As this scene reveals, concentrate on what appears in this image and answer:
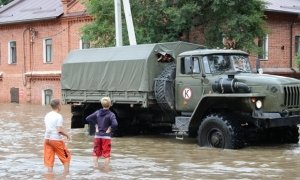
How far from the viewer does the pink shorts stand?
12.7 m

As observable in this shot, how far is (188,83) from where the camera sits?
16828mm

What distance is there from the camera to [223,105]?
52.1 feet

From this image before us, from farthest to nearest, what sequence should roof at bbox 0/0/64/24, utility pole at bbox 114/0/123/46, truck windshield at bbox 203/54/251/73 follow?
1. roof at bbox 0/0/64/24
2. utility pole at bbox 114/0/123/46
3. truck windshield at bbox 203/54/251/73

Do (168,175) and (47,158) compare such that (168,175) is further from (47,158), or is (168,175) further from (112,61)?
(112,61)

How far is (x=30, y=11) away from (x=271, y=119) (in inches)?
1228

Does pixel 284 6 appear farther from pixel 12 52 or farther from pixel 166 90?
pixel 166 90

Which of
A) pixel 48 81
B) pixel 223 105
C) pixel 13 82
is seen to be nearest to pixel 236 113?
pixel 223 105

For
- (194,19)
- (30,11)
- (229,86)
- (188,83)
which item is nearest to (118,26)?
(194,19)

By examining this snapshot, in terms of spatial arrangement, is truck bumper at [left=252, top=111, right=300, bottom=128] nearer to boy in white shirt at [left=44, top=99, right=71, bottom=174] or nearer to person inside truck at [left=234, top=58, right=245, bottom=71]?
person inside truck at [left=234, top=58, right=245, bottom=71]

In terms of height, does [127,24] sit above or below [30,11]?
below

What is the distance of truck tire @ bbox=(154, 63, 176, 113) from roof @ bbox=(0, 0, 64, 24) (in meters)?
23.3

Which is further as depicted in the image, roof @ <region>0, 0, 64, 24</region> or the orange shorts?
roof @ <region>0, 0, 64, 24</region>

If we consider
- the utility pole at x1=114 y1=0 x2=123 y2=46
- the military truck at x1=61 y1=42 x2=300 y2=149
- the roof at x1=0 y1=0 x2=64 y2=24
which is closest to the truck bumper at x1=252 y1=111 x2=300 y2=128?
Result: the military truck at x1=61 y1=42 x2=300 y2=149

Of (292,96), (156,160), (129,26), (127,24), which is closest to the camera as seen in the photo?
(156,160)
